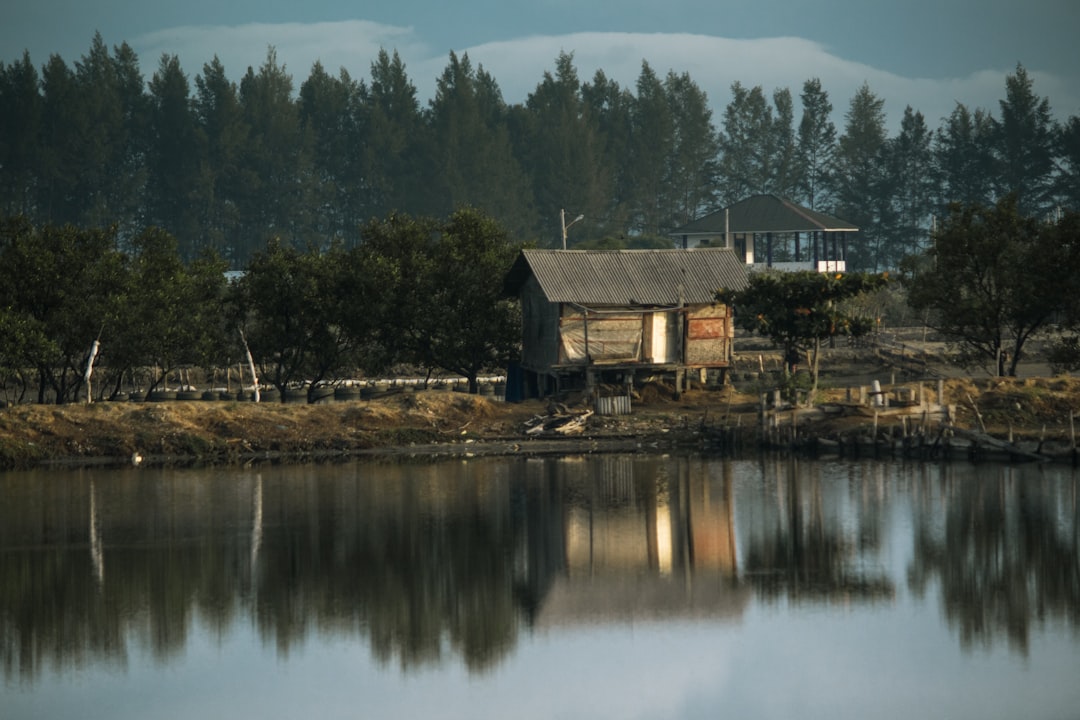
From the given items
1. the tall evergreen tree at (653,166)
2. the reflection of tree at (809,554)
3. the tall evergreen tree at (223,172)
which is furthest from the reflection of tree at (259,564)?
the tall evergreen tree at (653,166)

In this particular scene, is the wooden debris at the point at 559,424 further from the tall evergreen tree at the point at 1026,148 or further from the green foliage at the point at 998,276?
the tall evergreen tree at the point at 1026,148

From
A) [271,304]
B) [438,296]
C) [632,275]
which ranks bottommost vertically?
[271,304]

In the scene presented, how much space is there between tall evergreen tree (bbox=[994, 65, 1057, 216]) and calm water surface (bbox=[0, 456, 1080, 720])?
68401 millimetres

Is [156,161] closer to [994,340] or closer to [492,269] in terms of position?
[492,269]

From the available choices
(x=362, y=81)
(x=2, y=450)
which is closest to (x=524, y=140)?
(x=362, y=81)

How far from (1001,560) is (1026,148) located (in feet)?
260

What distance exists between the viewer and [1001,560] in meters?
25.3

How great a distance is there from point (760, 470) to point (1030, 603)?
14204mm

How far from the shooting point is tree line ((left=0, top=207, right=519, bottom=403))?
4312 centimetres

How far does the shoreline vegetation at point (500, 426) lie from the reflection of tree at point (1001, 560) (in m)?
6.06

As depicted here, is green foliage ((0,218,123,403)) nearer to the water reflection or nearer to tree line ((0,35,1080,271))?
the water reflection

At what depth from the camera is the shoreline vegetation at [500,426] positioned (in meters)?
38.6

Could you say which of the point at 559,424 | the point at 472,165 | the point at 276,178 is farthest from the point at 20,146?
the point at 559,424

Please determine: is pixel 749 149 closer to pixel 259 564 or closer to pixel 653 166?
pixel 653 166
